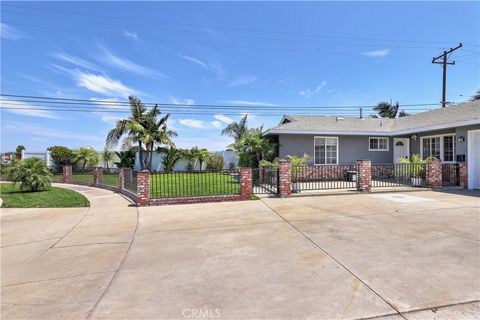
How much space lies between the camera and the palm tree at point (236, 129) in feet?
85.0

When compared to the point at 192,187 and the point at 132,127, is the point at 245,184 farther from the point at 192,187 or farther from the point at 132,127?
the point at 132,127

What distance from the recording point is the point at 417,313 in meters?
2.72

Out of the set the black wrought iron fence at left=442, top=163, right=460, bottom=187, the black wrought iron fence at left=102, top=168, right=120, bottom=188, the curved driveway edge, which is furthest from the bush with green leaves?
the black wrought iron fence at left=442, top=163, right=460, bottom=187

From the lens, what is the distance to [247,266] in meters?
3.92

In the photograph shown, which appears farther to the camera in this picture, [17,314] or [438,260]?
[438,260]

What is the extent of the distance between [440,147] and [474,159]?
98.0 inches

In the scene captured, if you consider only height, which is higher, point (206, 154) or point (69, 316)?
point (206, 154)

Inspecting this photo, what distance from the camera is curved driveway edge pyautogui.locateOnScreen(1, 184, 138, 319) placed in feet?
10.0

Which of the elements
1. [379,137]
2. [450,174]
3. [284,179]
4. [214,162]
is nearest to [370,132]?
[379,137]

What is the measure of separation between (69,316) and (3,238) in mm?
4390

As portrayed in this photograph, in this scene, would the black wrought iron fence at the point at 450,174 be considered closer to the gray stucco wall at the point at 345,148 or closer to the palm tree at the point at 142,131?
the gray stucco wall at the point at 345,148

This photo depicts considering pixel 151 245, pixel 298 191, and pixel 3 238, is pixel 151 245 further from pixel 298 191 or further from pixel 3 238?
pixel 298 191

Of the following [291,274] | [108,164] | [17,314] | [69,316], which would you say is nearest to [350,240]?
[291,274]

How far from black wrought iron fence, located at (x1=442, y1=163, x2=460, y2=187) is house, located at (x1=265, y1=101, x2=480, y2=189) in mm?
→ 482
